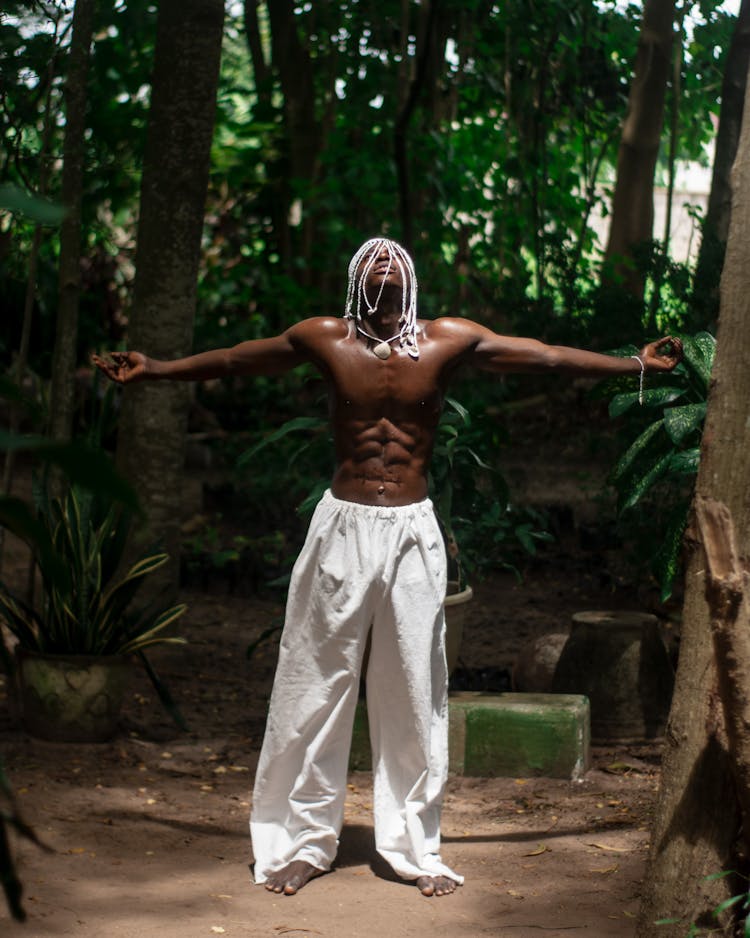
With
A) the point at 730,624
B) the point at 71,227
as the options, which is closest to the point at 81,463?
the point at 730,624

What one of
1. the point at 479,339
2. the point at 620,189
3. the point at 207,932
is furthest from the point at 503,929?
the point at 620,189

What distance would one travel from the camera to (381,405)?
3.61m

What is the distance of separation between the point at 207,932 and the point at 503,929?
0.80 metres

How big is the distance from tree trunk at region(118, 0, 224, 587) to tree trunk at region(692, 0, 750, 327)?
7.83 ft

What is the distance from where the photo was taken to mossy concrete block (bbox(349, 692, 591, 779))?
15.1 feet

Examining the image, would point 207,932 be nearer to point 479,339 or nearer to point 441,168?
point 479,339

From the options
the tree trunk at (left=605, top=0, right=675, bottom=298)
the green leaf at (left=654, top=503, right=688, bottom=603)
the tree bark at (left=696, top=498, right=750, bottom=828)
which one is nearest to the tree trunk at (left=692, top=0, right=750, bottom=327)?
the tree trunk at (left=605, top=0, right=675, bottom=298)

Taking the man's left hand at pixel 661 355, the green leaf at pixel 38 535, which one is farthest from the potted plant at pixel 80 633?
the green leaf at pixel 38 535

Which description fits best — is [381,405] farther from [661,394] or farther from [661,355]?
[661,394]

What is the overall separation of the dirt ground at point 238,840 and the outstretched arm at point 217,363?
1.47 m

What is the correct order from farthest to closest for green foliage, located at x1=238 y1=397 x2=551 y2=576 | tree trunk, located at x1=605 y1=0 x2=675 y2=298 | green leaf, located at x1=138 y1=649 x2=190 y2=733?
tree trunk, located at x1=605 y1=0 x2=675 y2=298, green leaf, located at x1=138 y1=649 x2=190 y2=733, green foliage, located at x1=238 y1=397 x2=551 y2=576

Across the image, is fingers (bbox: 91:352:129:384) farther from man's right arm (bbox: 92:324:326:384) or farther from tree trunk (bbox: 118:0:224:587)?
tree trunk (bbox: 118:0:224:587)

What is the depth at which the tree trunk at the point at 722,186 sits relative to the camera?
576cm

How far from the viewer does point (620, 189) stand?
891 centimetres
